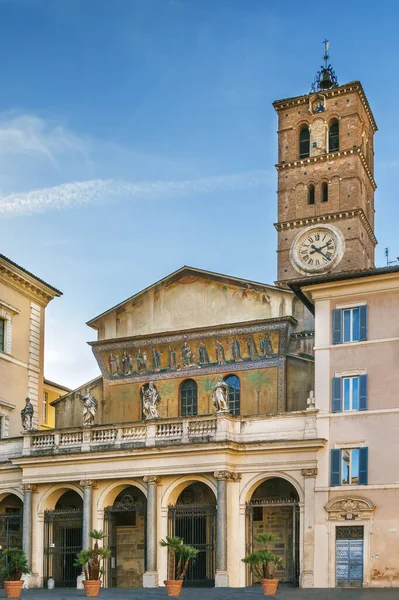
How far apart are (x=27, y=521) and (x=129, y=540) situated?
4.68m

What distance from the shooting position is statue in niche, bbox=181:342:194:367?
4500 centimetres

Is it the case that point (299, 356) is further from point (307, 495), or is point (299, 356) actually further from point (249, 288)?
point (307, 495)

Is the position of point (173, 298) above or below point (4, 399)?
above

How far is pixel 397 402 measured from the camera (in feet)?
114

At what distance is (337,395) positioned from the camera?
35969mm

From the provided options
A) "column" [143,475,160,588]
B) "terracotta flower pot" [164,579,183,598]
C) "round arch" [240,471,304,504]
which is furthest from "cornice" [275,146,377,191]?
"terracotta flower pot" [164,579,183,598]

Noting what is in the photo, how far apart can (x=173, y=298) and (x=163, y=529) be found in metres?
12.4

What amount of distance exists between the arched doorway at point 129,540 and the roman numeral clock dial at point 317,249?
88.6ft

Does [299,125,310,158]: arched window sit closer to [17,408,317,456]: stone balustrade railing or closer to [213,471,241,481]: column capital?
[17,408,317,456]: stone balustrade railing

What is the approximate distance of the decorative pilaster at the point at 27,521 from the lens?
3947 centimetres

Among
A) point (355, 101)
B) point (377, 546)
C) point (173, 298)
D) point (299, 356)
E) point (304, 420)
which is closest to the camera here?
point (377, 546)

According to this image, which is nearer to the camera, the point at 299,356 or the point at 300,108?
the point at 299,356

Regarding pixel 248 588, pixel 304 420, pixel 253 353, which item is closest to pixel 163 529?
pixel 248 588

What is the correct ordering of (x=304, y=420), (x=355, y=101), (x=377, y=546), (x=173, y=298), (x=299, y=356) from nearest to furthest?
(x=377, y=546) < (x=304, y=420) < (x=299, y=356) < (x=173, y=298) < (x=355, y=101)
